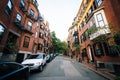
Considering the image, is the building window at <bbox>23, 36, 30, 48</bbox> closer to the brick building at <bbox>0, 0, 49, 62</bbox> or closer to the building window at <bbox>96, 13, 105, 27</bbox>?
the brick building at <bbox>0, 0, 49, 62</bbox>

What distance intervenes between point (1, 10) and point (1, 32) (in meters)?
2.41

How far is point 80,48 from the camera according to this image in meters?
23.8

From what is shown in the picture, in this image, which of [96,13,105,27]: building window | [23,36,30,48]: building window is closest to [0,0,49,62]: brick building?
[23,36,30,48]: building window

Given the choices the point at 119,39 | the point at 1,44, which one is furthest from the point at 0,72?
the point at 119,39

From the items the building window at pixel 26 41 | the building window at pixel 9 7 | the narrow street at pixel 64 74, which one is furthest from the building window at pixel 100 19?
the building window at pixel 26 41

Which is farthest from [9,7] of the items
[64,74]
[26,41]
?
[64,74]

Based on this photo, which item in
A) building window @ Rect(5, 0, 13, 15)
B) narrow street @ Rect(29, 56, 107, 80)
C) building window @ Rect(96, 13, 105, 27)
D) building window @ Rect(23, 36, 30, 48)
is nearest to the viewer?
narrow street @ Rect(29, 56, 107, 80)

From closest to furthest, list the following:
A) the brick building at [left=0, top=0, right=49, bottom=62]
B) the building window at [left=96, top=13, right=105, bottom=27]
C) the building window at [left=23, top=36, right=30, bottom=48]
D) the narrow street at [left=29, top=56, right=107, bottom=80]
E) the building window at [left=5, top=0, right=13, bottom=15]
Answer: the narrow street at [left=29, top=56, right=107, bottom=80]
the brick building at [left=0, top=0, right=49, bottom=62]
the building window at [left=5, top=0, right=13, bottom=15]
the building window at [left=96, top=13, right=105, bottom=27]
the building window at [left=23, top=36, right=30, bottom=48]

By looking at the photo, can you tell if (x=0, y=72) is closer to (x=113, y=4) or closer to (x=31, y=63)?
(x=31, y=63)

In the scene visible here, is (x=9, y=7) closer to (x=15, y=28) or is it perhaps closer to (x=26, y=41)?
(x=15, y=28)

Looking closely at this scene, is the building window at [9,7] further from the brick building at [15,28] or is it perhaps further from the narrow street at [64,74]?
the narrow street at [64,74]

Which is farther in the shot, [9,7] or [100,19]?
[100,19]

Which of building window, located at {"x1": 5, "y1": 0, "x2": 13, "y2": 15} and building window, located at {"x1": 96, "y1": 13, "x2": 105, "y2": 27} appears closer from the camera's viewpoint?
building window, located at {"x1": 5, "y1": 0, "x2": 13, "y2": 15}

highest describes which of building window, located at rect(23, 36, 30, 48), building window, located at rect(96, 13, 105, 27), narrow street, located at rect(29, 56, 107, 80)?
building window, located at rect(96, 13, 105, 27)
